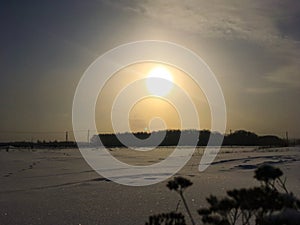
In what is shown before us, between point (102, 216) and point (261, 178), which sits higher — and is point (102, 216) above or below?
below

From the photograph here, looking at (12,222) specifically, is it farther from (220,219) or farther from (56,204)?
(220,219)

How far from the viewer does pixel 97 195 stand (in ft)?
31.4

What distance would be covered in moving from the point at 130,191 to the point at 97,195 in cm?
97

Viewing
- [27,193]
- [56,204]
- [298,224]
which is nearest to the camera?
[298,224]

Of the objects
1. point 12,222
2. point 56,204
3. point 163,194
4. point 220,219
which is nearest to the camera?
point 220,219

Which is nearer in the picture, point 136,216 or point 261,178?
point 261,178

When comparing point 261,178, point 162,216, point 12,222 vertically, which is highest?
point 261,178

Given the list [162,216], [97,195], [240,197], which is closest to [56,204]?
[97,195]

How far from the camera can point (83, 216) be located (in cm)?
695

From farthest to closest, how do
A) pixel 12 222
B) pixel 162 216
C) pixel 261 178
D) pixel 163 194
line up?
pixel 163 194, pixel 12 222, pixel 162 216, pixel 261 178

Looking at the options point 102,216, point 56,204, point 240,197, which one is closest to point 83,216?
point 102,216

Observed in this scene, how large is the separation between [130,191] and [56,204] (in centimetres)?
237

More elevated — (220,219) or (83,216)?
(220,219)

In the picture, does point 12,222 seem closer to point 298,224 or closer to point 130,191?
point 130,191
